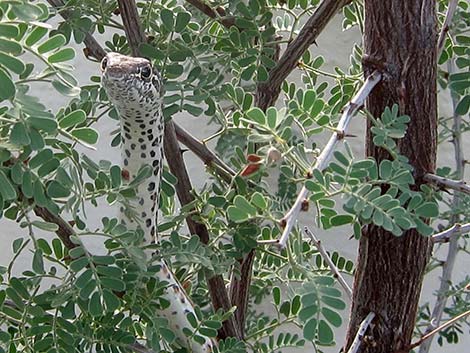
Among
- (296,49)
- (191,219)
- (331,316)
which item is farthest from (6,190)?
(296,49)

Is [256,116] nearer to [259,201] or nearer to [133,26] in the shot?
[259,201]

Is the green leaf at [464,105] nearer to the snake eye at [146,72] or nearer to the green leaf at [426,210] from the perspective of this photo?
the green leaf at [426,210]

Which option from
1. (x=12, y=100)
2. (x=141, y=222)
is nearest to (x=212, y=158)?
(x=141, y=222)

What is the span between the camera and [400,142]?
753 millimetres

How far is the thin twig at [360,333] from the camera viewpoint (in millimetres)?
764

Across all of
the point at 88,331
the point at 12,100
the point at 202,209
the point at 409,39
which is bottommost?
the point at 88,331

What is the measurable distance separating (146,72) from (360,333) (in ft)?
1.09

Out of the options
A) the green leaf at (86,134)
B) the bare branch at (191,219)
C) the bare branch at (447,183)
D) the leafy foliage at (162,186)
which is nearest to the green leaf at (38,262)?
the leafy foliage at (162,186)

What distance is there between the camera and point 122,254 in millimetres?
720

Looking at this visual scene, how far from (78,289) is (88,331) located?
7 cm

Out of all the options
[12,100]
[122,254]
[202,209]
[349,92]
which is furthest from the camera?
[349,92]

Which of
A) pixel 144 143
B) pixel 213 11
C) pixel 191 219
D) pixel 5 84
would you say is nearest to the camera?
pixel 5 84

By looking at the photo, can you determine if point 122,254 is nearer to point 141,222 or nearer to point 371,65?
point 141,222

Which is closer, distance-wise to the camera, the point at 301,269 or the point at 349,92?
the point at 301,269
